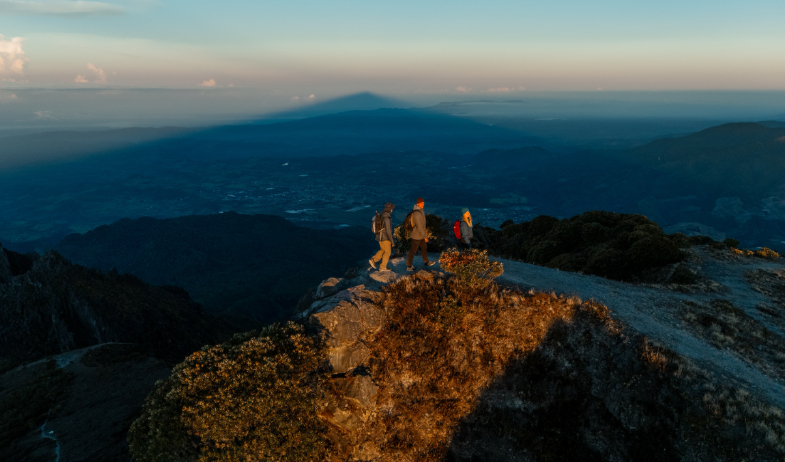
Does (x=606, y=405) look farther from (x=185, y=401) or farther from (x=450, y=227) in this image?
(x=450, y=227)

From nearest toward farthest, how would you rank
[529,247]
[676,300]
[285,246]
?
[676,300], [529,247], [285,246]

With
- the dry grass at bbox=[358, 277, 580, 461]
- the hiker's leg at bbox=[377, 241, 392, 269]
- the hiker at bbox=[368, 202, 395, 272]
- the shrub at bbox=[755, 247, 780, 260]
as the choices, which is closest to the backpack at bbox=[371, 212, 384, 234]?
the hiker at bbox=[368, 202, 395, 272]

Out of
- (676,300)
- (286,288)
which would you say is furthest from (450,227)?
(286,288)

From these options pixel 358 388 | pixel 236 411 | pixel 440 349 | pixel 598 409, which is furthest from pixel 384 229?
pixel 598 409

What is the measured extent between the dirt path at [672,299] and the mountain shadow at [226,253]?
94704 millimetres

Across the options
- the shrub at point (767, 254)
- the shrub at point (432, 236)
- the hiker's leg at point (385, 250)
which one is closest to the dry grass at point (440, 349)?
the hiker's leg at point (385, 250)

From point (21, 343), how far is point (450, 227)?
175 ft

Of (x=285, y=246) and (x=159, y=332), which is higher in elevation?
(x=159, y=332)

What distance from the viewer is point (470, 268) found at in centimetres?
1500

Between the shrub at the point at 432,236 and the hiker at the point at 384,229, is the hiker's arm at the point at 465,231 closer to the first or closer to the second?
the shrub at the point at 432,236

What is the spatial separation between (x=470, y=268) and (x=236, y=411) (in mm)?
9362

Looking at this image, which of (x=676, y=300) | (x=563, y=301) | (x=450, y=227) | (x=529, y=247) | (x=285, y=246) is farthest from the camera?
(x=285, y=246)

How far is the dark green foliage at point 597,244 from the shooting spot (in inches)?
1031

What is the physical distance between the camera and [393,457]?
13.0 metres
